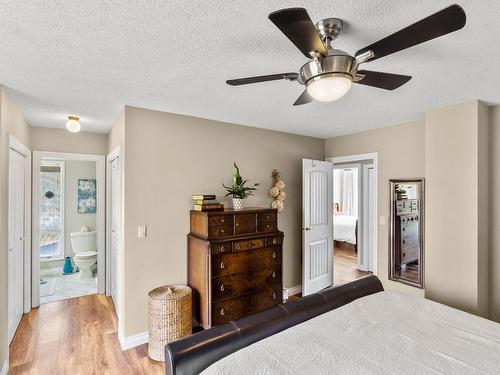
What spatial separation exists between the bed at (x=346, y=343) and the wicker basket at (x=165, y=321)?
1.11 meters

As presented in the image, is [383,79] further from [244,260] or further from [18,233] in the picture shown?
[18,233]

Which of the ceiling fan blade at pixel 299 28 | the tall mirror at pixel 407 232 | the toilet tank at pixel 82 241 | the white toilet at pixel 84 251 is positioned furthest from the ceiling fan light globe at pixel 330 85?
the toilet tank at pixel 82 241

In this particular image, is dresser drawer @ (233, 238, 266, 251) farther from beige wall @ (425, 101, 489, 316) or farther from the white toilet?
the white toilet

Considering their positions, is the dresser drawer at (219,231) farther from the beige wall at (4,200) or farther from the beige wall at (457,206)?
the beige wall at (457,206)

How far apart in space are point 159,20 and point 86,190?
15.2 feet

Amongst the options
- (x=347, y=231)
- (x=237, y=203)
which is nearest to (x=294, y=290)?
(x=237, y=203)

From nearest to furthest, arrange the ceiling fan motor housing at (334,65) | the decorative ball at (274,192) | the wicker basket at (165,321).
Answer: the ceiling fan motor housing at (334,65), the wicker basket at (165,321), the decorative ball at (274,192)

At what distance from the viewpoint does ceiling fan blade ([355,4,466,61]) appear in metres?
0.95

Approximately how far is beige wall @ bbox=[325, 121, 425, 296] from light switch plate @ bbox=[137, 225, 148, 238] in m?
2.92

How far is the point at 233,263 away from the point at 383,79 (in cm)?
213

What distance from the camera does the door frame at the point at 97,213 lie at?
11.5 ft

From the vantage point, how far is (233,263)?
285 centimetres

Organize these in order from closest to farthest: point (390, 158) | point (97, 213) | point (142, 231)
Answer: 1. point (142, 231)
2. point (390, 158)
3. point (97, 213)

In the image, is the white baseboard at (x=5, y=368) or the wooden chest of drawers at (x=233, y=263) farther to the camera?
the wooden chest of drawers at (x=233, y=263)
